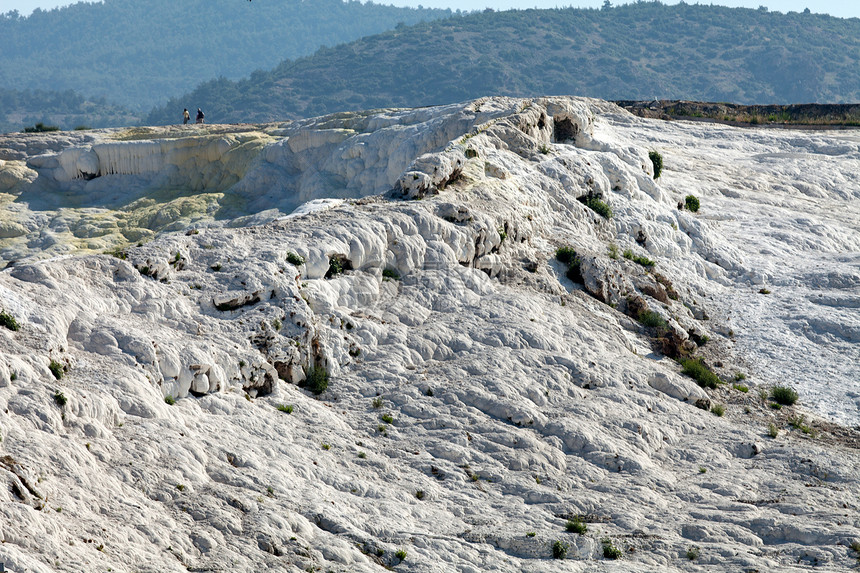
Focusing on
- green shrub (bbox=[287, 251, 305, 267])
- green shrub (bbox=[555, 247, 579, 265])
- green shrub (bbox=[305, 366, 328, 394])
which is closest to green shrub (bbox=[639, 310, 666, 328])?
green shrub (bbox=[555, 247, 579, 265])

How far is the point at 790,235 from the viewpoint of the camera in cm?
2944

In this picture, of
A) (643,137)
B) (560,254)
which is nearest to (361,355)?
(560,254)

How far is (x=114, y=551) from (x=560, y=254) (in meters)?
14.9

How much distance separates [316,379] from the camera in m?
14.8

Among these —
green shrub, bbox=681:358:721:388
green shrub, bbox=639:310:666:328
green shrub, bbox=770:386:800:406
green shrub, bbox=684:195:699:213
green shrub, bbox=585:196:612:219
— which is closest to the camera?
green shrub, bbox=681:358:721:388

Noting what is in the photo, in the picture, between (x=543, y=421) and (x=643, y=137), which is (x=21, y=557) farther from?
(x=643, y=137)

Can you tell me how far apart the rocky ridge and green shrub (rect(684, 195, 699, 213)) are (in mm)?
2220

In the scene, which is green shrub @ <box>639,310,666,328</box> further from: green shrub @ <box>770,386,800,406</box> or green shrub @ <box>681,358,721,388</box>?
green shrub @ <box>770,386,800,406</box>

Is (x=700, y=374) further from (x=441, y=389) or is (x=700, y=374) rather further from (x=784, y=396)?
(x=441, y=389)

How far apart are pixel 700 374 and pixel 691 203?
482 inches

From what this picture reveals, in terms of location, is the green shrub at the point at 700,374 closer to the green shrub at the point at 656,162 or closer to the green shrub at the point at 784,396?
the green shrub at the point at 784,396

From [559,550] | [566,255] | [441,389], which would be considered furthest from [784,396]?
[559,550]

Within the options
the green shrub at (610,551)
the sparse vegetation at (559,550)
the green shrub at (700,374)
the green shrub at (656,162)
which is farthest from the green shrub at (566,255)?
the sparse vegetation at (559,550)

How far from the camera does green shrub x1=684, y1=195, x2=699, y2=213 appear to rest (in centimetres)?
2969
